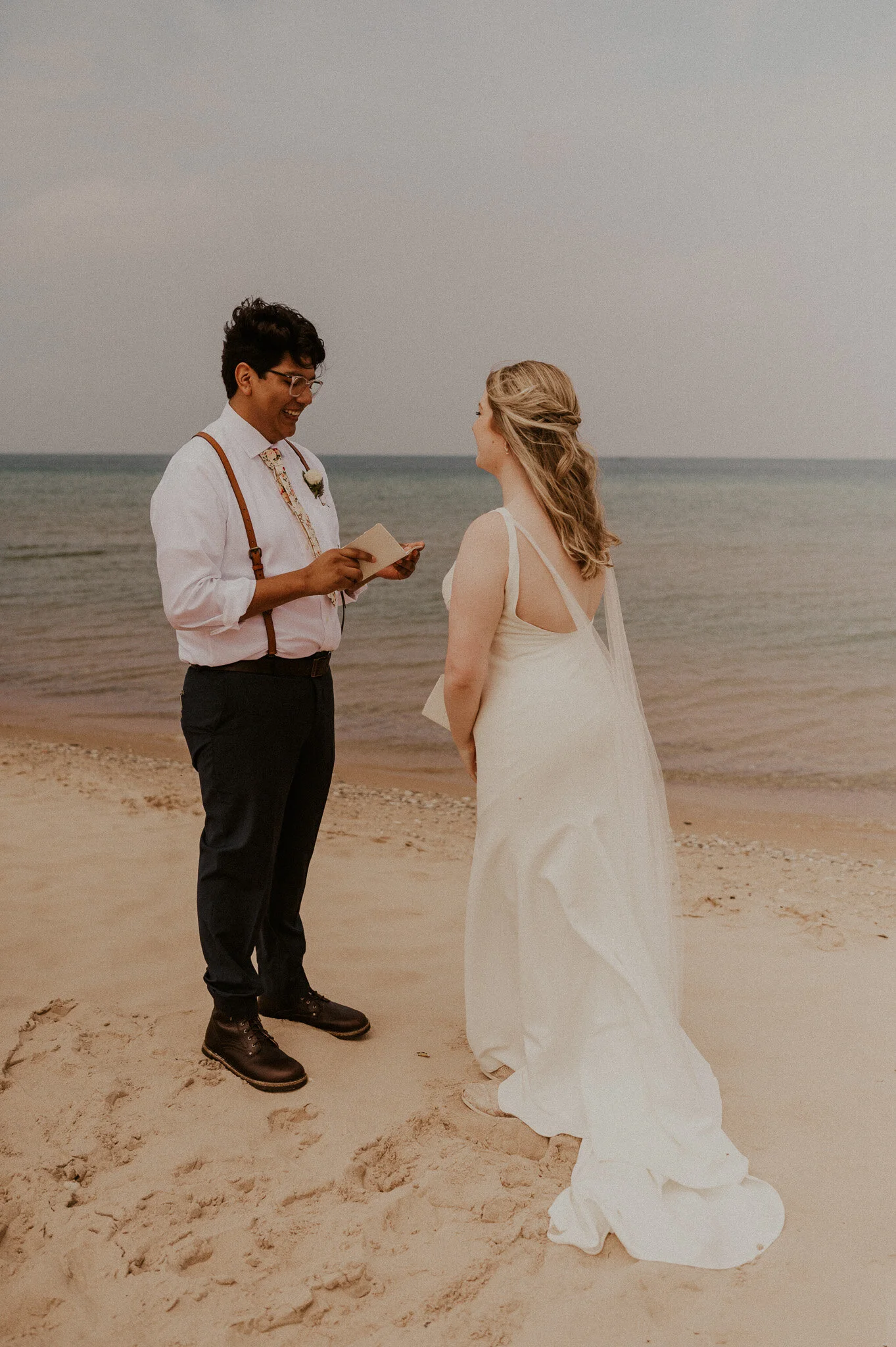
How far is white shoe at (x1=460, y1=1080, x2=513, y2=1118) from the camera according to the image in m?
3.01

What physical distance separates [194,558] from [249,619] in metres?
0.25

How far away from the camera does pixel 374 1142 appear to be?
292 centimetres

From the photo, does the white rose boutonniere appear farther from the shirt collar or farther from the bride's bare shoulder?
the bride's bare shoulder

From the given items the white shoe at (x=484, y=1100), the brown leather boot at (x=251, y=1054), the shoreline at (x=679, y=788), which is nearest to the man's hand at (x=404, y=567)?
the brown leather boot at (x=251, y=1054)

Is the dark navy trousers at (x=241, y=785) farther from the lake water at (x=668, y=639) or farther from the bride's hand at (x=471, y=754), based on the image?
the lake water at (x=668, y=639)

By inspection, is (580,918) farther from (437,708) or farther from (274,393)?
(274,393)

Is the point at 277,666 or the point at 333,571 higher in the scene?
the point at 333,571

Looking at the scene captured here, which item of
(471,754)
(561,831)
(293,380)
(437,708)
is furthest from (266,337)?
(561,831)

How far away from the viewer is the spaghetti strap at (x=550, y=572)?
2859 mm

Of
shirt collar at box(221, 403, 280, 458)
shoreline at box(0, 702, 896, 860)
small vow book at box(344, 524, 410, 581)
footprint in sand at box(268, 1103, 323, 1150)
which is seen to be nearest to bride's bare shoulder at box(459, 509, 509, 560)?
small vow book at box(344, 524, 410, 581)

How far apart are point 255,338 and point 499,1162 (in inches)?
98.7

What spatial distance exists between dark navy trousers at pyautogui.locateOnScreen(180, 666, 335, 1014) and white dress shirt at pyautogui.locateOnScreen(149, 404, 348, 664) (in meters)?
0.11

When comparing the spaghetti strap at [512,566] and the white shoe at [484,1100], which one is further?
the white shoe at [484,1100]

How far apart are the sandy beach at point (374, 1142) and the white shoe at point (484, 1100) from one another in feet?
0.18
